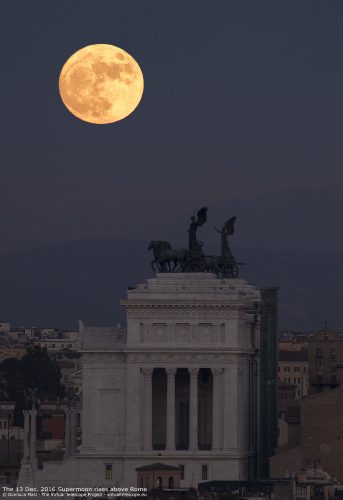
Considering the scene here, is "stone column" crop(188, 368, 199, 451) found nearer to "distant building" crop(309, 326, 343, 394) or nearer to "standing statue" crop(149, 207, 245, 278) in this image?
"standing statue" crop(149, 207, 245, 278)

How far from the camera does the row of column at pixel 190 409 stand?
16238 centimetres

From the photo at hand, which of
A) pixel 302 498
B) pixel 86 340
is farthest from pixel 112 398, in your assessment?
pixel 302 498

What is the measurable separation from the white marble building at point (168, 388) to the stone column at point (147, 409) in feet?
0.17

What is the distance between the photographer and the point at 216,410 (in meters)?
163

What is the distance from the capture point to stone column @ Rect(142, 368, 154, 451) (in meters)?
163

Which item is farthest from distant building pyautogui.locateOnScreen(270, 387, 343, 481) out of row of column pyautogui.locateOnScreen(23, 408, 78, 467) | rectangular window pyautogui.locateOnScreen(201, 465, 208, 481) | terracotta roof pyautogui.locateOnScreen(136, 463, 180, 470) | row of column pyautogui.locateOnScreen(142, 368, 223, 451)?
row of column pyautogui.locateOnScreen(23, 408, 78, 467)

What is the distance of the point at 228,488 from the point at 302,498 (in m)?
11.2

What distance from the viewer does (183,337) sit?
162 metres

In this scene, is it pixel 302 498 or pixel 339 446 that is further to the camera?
pixel 339 446

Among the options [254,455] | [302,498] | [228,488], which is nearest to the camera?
[302,498]

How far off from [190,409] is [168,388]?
169cm

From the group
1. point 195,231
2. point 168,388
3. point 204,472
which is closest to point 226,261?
point 195,231

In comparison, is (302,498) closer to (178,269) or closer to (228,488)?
(228,488)

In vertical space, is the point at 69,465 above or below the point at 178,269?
below
